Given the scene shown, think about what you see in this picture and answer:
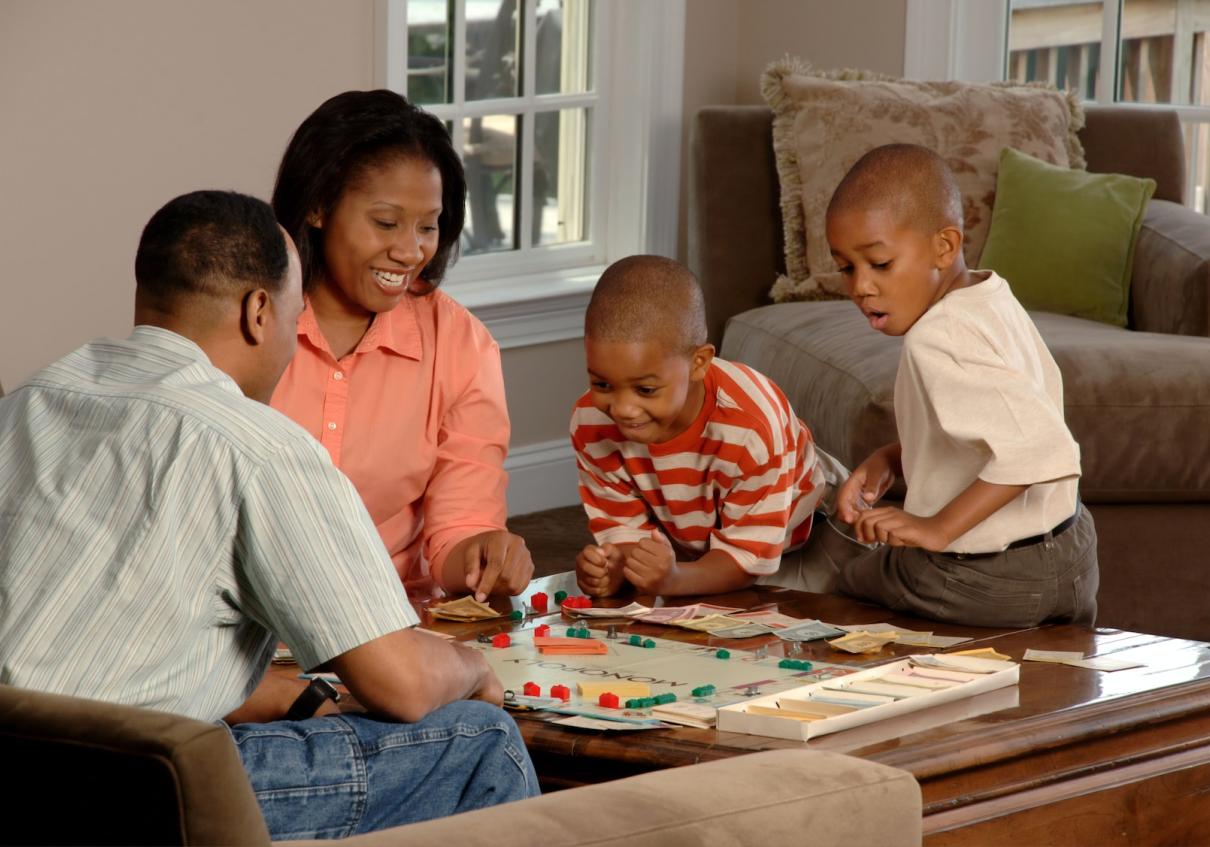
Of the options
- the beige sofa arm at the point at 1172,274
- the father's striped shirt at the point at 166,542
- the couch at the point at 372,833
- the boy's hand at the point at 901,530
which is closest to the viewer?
the couch at the point at 372,833

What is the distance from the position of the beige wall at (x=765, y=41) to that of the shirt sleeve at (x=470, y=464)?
2563mm

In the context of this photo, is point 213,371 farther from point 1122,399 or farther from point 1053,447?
point 1122,399

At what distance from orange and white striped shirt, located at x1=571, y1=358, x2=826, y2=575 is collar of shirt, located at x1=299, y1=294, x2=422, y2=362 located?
26 centimetres

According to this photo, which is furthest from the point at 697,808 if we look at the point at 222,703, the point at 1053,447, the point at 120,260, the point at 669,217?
the point at 669,217

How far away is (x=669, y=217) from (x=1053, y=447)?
2.84m

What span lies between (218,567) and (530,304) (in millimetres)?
3076

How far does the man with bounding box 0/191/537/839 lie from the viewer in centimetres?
127

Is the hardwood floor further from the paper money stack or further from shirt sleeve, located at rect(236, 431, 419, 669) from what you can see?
shirt sleeve, located at rect(236, 431, 419, 669)

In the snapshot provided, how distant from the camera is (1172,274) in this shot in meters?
3.56

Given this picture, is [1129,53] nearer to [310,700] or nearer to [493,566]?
[493,566]

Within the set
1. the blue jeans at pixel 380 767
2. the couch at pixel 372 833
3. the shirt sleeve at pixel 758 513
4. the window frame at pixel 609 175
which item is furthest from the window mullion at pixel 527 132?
the couch at pixel 372 833

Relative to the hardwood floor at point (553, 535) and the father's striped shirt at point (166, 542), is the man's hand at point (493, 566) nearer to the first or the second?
the father's striped shirt at point (166, 542)

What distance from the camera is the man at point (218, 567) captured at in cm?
127

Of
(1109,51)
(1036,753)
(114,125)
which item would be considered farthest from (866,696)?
(1109,51)
